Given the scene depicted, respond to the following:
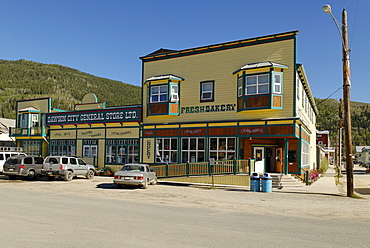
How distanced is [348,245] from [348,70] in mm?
13205

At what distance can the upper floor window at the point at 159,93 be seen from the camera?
27.6 meters

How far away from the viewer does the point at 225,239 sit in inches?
334

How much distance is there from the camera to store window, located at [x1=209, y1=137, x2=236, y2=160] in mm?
25062

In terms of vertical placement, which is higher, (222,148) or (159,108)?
(159,108)

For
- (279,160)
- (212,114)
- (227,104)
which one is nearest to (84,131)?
(212,114)

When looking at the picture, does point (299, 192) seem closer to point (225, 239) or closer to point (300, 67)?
point (300, 67)

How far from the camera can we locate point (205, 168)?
80.0 ft

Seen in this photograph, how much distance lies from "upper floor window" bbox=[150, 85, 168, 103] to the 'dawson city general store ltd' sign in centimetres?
200

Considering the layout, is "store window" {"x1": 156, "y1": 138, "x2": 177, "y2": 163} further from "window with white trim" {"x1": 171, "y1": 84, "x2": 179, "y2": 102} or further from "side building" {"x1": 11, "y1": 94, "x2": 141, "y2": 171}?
"window with white trim" {"x1": 171, "y1": 84, "x2": 179, "y2": 102}

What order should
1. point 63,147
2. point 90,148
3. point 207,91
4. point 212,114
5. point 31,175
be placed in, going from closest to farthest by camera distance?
point 31,175 → point 212,114 → point 207,91 → point 90,148 → point 63,147

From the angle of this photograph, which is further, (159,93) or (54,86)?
(54,86)

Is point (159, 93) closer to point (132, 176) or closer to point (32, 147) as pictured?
point (132, 176)

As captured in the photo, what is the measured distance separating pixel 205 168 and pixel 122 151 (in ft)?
29.5

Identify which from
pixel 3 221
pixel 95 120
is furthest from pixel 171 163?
pixel 3 221
